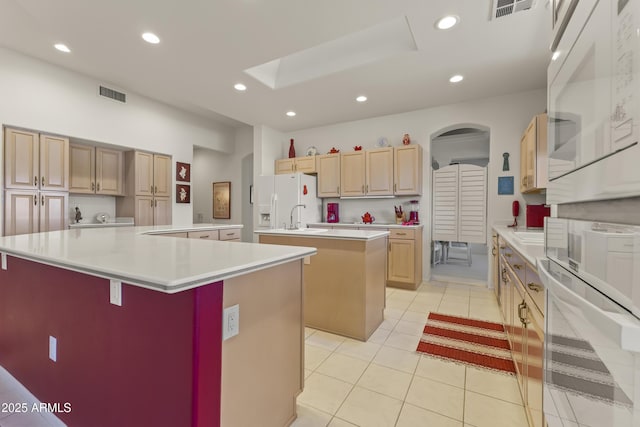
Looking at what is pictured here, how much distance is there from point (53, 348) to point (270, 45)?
9.92 ft

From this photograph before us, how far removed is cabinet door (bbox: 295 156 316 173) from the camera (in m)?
5.41

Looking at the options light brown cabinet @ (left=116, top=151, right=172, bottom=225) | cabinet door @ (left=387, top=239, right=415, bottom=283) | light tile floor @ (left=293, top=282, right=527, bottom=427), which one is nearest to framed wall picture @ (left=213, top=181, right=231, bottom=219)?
light brown cabinet @ (left=116, top=151, right=172, bottom=225)

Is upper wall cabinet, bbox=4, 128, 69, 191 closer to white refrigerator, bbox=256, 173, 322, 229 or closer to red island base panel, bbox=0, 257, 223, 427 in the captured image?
red island base panel, bbox=0, 257, 223, 427

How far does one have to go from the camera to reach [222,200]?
689cm

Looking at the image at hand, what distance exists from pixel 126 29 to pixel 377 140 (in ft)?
12.5

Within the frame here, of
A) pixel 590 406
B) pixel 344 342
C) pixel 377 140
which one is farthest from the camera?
pixel 377 140

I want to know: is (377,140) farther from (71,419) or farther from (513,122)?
(71,419)

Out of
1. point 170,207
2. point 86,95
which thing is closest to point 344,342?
point 170,207

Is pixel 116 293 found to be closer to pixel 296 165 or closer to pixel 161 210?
pixel 161 210

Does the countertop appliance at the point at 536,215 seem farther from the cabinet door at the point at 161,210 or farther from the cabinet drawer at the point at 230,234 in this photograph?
the cabinet door at the point at 161,210

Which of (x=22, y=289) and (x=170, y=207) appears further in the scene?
(x=170, y=207)

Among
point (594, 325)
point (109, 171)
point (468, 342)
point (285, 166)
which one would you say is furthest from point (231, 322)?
point (285, 166)

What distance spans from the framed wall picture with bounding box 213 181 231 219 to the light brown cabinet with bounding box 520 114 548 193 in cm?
583

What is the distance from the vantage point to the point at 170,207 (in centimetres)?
520
